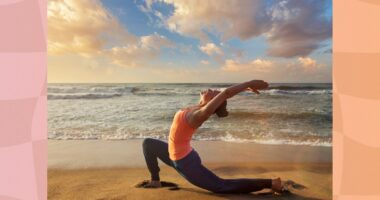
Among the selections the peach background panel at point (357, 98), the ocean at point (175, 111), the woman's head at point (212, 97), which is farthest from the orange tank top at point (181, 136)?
the ocean at point (175, 111)

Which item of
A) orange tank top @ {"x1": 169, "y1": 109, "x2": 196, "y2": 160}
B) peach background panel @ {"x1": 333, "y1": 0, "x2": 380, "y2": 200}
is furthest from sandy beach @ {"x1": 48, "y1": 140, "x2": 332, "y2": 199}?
peach background panel @ {"x1": 333, "y1": 0, "x2": 380, "y2": 200}

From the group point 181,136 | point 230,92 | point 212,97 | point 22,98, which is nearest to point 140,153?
point 181,136

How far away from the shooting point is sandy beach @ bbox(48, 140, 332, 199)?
204 centimetres

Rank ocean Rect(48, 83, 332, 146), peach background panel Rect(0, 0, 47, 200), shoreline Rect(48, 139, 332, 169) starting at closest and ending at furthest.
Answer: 1. peach background panel Rect(0, 0, 47, 200)
2. shoreline Rect(48, 139, 332, 169)
3. ocean Rect(48, 83, 332, 146)

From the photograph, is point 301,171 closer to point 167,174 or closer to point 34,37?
point 167,174

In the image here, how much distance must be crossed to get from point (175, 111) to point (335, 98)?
8.10ft

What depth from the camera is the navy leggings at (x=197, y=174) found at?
1970 mm

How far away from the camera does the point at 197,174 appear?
2.02m

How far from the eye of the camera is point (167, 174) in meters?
2.37

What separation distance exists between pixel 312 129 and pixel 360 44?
6.42ft

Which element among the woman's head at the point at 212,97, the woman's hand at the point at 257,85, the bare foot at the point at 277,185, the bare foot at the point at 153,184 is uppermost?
the woman's hand at the point at 257,85

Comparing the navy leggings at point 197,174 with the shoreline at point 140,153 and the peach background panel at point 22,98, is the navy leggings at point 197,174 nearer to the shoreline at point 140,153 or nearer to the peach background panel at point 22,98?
the shoreline at point 140,153

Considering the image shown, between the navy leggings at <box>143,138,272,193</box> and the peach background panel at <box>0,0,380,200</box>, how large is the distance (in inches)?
17.1

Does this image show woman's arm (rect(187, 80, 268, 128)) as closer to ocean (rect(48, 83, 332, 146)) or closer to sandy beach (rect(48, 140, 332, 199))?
sandy beach (rect(48, 140, 332, 199))
